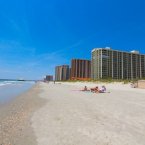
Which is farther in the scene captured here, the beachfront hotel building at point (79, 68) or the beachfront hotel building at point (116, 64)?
the beachfront hotel building at point (79, 68)

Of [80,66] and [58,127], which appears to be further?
[80,66]

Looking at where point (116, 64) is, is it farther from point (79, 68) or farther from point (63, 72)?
point (63, 72)

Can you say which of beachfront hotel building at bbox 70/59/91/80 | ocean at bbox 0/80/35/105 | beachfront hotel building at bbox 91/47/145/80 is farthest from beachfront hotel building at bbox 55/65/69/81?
ocean at bbox 0/80/35/105

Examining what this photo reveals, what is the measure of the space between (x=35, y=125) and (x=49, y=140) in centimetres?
171

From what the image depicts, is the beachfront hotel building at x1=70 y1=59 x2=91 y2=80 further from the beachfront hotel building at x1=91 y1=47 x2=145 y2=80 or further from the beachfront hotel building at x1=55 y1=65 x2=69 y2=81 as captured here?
the beachfront hotel building at x1=55 y1=65 x2=69 y2=81

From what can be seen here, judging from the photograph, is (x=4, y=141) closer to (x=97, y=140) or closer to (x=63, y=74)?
(x=97, y=140)

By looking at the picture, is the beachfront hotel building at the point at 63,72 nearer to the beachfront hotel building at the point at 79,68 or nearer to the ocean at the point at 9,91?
the beachfront hotel building at the point at 79,68

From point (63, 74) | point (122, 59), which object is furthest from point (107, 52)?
point (63, 74)

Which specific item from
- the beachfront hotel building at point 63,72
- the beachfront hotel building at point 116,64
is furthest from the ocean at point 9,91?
the beachfront hotel building at point 63,72

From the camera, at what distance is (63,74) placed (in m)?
178

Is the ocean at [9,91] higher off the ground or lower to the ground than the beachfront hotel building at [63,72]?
lower

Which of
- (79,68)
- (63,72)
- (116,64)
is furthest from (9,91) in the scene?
(63,72)

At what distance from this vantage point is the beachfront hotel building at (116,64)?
10912cm

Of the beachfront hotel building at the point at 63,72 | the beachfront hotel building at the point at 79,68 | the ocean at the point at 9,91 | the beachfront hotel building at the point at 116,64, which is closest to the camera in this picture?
the ocean at the point at 9,91
